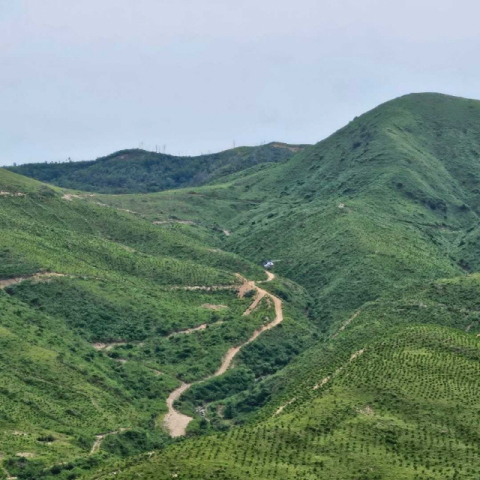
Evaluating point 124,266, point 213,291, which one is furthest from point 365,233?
point 124,266

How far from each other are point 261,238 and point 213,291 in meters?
38.5

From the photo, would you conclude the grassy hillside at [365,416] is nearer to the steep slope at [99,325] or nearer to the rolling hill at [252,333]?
the rolling hill at [252,333]

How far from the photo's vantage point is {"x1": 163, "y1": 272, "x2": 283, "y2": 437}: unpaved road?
331ft

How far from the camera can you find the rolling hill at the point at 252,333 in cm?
7325

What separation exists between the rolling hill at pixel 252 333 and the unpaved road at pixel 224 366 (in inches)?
25.1

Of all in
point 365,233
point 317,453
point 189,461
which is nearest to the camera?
point 189,461

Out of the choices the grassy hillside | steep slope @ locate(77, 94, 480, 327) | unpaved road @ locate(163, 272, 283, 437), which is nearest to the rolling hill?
the grassy hillside

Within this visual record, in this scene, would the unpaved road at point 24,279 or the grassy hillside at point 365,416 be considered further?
the unpaved road at point 24,279

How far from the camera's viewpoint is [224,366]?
11931 centimetres

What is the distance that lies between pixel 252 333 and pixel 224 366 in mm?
9715

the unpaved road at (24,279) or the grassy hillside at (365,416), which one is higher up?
the unpaved road at (24,279)

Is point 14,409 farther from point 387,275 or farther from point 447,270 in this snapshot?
point 447,270

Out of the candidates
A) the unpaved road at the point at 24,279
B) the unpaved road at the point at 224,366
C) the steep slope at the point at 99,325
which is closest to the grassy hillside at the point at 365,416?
the unpaved road at the point at 224,366

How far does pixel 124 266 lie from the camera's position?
14450cm
